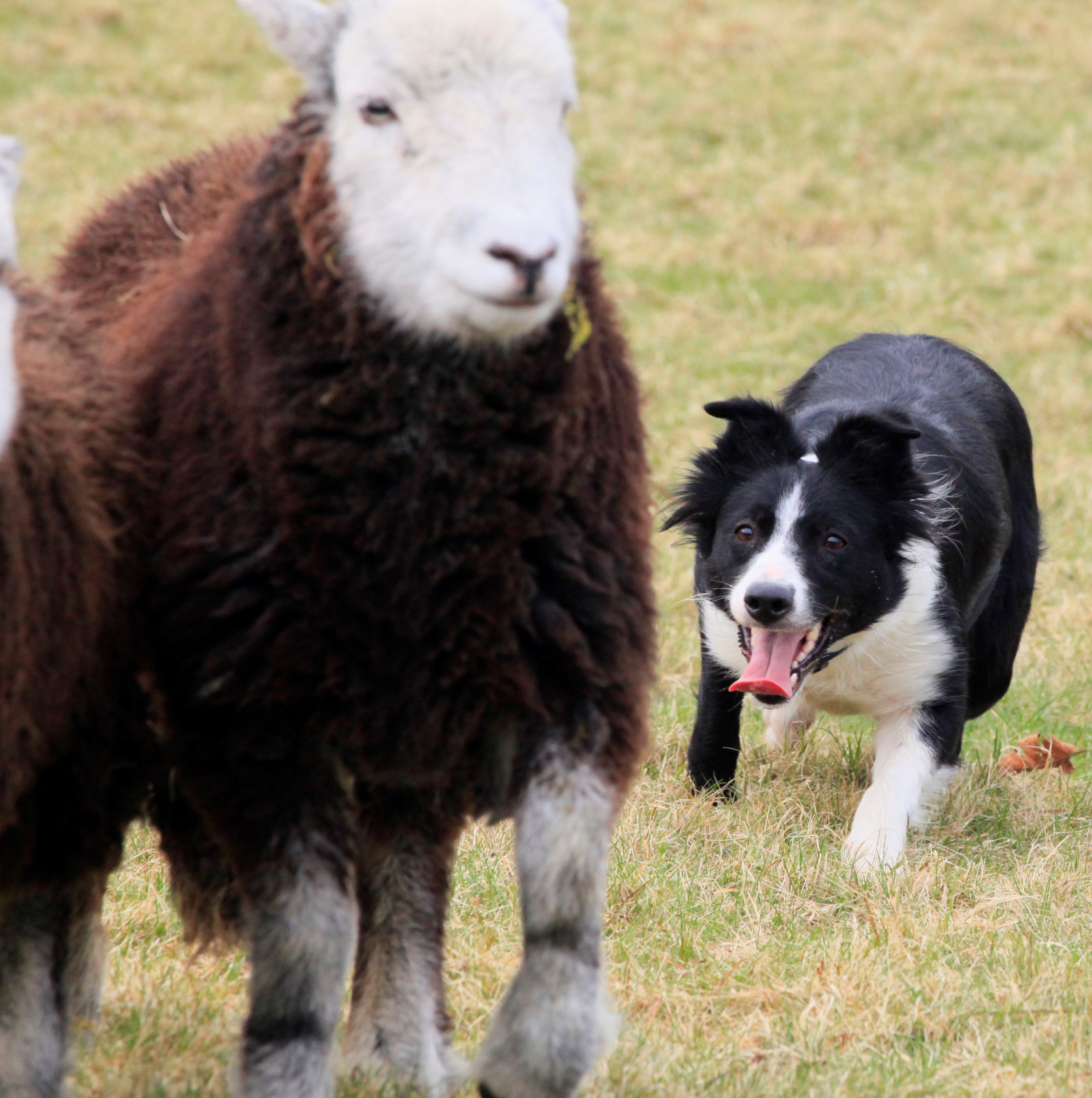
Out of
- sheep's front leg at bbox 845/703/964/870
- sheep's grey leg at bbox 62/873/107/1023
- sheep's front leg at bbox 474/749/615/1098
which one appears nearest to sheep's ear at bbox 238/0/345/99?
sheep's front leg at bbox 474/749/615/1098

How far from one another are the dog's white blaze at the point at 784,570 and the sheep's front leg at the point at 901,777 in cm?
53

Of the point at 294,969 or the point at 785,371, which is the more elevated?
the point at 294,969

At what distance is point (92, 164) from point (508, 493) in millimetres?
12291

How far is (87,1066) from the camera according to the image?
136 inches

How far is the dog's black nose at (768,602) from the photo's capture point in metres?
5.18

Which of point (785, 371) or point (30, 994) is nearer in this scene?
point (30, 994)

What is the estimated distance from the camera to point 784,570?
5254 millimetres

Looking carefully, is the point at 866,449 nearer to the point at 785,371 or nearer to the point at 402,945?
the point at 402,945

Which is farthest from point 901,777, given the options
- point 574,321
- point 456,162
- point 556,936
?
point 456,162

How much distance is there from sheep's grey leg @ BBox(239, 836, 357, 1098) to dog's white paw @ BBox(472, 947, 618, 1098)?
1.04 ft

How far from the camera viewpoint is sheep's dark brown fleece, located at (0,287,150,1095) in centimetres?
294

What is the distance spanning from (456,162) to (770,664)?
278 centimetres

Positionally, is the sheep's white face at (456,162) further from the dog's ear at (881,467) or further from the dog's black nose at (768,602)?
the dog's ear at (881,467)

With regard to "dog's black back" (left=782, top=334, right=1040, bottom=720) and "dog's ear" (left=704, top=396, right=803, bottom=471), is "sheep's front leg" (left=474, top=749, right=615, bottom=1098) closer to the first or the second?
"dog's ear" (left=704, top=396, right=803, bottom=471)
